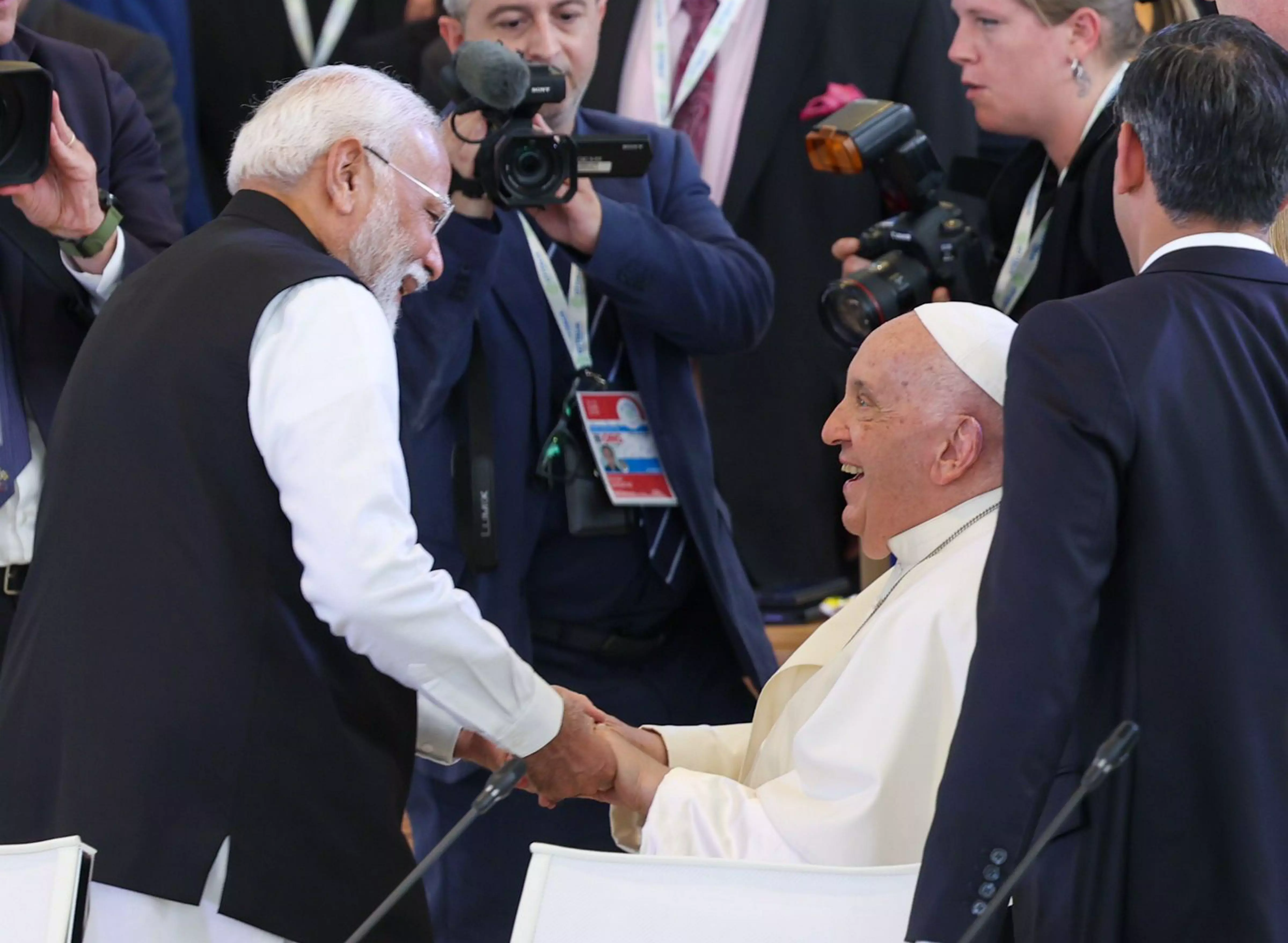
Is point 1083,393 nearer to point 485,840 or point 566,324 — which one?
point 566,324

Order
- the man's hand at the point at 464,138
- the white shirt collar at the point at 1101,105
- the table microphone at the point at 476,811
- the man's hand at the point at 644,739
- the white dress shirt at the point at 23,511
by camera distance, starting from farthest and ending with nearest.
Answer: the white shirt collar at the point at 1101,105, the man's hand at the point at 464,138, the white dress shirt at the point at 23,511, the man's hand at the point at 644,739, the table microphone at the point at 476,811

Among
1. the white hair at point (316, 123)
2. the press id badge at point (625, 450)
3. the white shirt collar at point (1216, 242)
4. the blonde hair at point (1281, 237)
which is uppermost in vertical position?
the white hair at point (316, 123)

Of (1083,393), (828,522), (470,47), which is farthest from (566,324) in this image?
(828,522)

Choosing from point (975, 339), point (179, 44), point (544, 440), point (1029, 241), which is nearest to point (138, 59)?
point (179, 44)

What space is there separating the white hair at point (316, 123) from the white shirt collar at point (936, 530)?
0.85m

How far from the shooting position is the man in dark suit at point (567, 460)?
310 cm

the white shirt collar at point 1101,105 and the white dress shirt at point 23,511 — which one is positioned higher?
the white shirt collar at point 1101,105

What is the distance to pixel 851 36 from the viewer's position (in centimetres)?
→ 464

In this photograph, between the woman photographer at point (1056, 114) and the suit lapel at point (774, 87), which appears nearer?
the woman photographer at point (1056, 114)

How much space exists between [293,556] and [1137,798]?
0.98m

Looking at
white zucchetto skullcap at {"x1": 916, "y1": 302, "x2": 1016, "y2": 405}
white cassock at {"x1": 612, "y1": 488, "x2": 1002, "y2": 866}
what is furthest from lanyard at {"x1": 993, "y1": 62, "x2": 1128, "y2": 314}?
white cassock at {"x1": 612, "y1": 488, "x2": 1002, "y2": 866}

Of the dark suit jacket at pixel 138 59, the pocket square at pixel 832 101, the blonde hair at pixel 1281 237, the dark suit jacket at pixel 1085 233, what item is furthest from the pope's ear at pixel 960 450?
the dark suit jacket at pixel 138 59

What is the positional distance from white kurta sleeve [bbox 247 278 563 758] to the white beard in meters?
0.20

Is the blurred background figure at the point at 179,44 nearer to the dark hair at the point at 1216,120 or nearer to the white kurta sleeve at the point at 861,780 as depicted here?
the white kurta sleeve at the point at 861,780
